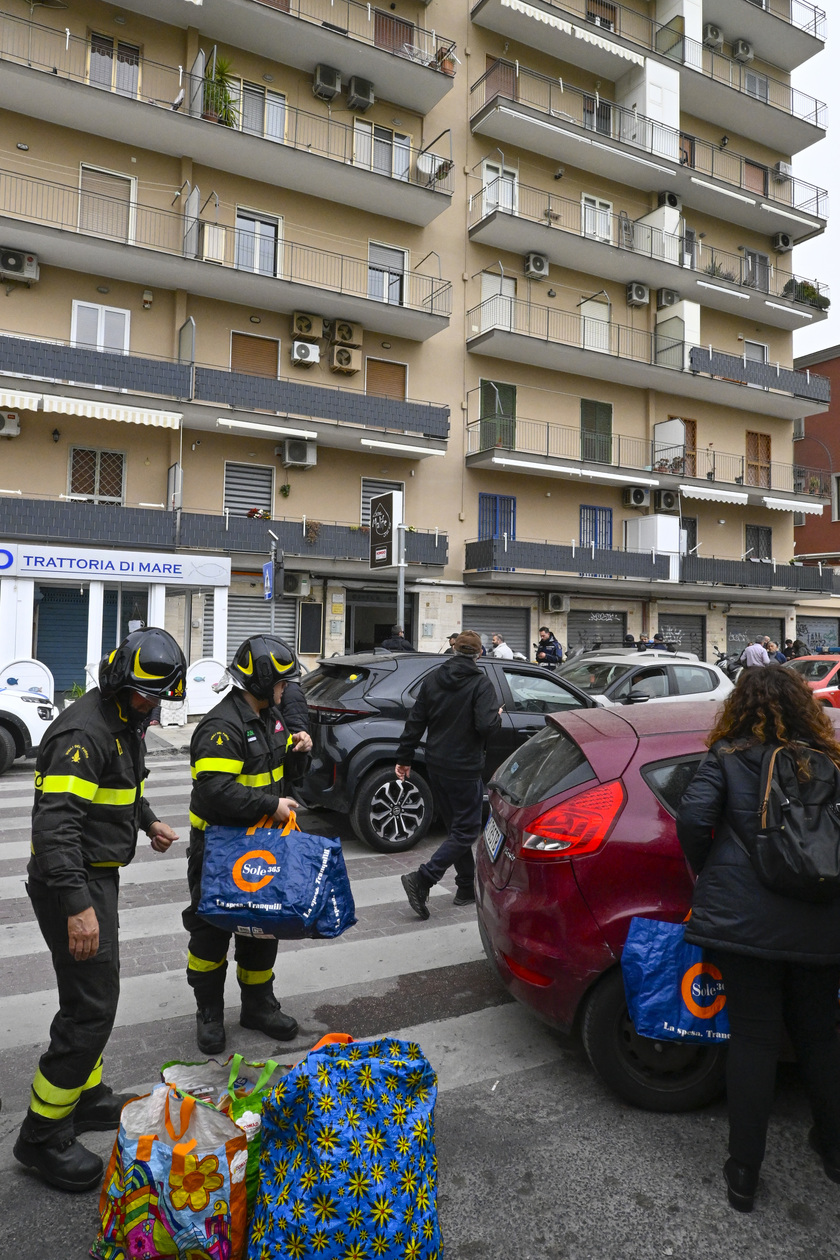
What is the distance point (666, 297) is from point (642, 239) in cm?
202

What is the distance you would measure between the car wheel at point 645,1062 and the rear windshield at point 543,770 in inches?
29.9

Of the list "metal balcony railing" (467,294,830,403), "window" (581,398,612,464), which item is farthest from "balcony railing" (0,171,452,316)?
"window" (581,398,612,464)

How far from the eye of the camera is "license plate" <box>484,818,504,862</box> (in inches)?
147

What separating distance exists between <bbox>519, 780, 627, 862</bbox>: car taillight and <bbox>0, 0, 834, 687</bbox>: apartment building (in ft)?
38.1

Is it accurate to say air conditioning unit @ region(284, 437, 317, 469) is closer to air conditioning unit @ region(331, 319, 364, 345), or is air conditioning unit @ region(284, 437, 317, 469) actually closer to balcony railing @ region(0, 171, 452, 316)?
air conditioning unit @ region(331, 319, 364, 345)

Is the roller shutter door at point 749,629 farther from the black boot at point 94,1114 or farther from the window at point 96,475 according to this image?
the black boot at point 94,1114

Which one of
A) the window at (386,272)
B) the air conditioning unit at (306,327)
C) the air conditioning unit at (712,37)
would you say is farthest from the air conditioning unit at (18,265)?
the air conditioning unit at (712,37)

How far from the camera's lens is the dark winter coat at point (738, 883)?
98.3 inches

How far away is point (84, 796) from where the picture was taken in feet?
8.82

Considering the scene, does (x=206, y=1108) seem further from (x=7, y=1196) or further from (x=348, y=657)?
(x=348, y=657)

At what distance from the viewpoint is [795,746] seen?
2627 millimetres

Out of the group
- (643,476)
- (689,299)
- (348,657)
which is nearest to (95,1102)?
(348,657)

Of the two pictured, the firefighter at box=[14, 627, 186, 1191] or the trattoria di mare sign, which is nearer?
the firefighter at box=[14, 627, 186, 1191]

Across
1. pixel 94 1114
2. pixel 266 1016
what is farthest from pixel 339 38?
pixel 94 1114
